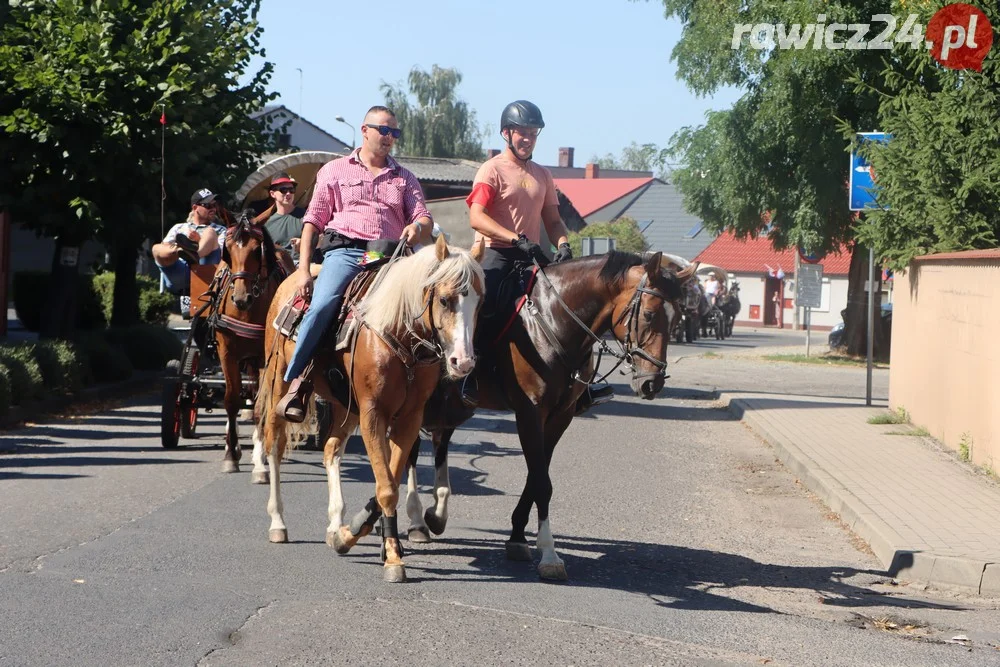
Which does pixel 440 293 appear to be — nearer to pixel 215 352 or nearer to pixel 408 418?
pixel 408 418

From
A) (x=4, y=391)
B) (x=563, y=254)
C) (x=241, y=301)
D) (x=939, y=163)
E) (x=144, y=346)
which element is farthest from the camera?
(x=144, y=346)

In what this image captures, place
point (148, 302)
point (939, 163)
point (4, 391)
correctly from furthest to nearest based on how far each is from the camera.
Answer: point (148, 302) < point (939, 163) < point (4, 391)

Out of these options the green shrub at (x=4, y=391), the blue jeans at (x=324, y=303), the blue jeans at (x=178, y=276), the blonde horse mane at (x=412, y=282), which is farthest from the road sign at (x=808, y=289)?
the blonde horse mane at (x=412, y=282)

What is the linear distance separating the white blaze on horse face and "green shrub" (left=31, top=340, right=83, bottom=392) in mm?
10468

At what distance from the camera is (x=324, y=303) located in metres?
7.54

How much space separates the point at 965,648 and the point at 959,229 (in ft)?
34.8

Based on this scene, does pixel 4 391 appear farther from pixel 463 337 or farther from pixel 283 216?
pixel 463 337

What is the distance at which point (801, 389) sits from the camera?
2506 centimetres

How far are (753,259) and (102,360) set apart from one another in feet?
206

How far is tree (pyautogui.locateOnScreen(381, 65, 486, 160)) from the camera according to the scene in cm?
8444

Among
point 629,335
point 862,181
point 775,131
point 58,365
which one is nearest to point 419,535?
point 629,335

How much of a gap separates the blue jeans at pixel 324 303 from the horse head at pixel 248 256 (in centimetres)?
307

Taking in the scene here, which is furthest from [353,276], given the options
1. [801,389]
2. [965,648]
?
[801,389]

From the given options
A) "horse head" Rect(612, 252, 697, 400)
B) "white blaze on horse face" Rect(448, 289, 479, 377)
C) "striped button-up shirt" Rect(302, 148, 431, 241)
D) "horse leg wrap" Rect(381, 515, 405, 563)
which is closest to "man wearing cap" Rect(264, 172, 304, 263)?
"striped button-up shirt" Rect(302, 148, 431, 241)
